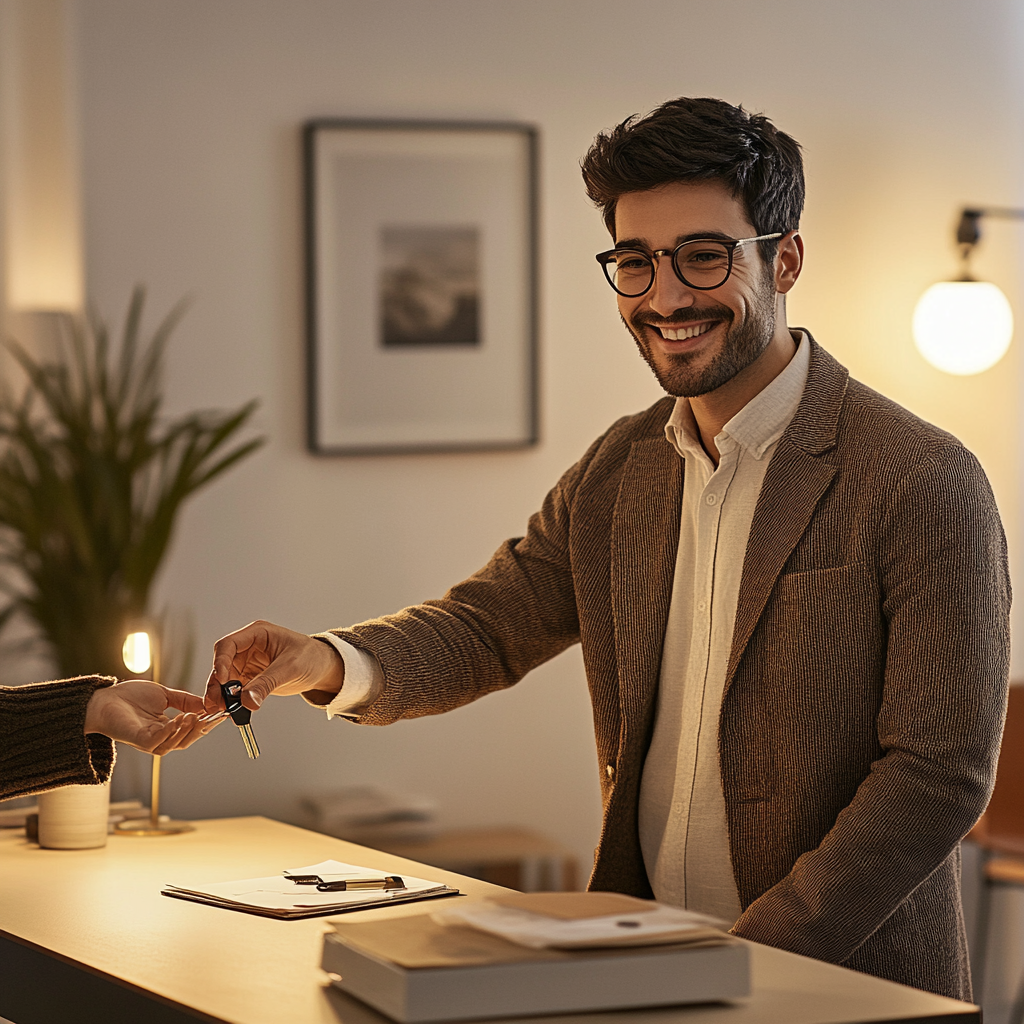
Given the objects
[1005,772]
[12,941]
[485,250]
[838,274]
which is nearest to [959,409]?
[838,274]

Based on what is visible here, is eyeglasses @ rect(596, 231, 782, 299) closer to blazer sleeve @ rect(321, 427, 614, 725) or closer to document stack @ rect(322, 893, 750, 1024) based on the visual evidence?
blazer sleeve @ rect(321, 427, 614, 725)

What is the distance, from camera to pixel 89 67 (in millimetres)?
3627

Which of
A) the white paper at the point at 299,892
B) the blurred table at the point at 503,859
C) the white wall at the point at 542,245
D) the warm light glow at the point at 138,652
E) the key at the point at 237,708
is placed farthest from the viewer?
the blurred table at the point at 503,859

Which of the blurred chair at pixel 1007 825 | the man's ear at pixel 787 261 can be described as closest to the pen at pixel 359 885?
the man's ear at pixel 787 261

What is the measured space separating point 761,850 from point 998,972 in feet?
9.62

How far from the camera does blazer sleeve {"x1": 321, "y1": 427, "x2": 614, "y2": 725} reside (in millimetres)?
2139

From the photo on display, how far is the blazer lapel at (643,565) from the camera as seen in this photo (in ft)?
6.68

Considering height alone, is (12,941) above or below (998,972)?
above

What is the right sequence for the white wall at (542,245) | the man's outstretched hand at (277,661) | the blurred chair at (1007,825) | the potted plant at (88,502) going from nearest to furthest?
the man's outstretched hand at (277,661), the potted plant at (88,502), the white wall at (542,245), the blurred chair at (1007,825)

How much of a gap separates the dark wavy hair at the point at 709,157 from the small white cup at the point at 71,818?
1088 millimetres

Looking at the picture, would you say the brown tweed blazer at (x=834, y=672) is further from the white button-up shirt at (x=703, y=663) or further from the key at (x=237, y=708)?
the key at (x=237, y=708)

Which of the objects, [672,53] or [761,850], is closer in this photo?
[761,850]

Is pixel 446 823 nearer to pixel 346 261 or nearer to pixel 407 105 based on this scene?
pixel 346 261

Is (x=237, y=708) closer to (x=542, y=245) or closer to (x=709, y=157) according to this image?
(x=709, y=157)
